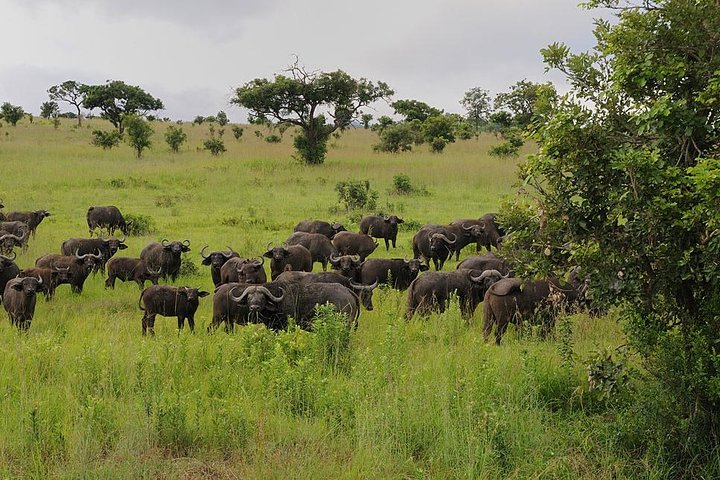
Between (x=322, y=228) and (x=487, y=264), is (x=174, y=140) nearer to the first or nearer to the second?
(x=322, y=228)

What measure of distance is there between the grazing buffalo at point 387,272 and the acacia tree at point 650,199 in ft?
22.0

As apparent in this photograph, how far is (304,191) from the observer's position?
26906 millimetres

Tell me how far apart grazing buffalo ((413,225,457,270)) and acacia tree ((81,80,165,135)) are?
139ft

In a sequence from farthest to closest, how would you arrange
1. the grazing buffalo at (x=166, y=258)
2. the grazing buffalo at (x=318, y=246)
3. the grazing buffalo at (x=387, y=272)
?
the grazing buffalo at (x=318, y=246) → the grazing buffalo at (x=166, y=258) → the grazing buffalo at (x=387, y=272)

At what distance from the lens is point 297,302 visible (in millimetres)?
9312

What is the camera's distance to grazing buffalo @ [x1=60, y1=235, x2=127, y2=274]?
13.9 meters

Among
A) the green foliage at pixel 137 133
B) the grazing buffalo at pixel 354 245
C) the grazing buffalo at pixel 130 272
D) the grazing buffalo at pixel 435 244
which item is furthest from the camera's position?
the green foliage at pixel 137 133

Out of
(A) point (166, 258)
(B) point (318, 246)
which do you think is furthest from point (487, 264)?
(A) point (166, 258)

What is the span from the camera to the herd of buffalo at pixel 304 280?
9.09 metres

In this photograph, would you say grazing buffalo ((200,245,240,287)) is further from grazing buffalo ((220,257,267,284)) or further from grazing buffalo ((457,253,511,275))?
grazing buffalo ((457,253,511,275))

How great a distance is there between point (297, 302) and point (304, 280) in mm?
806

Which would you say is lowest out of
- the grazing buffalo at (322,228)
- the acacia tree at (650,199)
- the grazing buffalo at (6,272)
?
the grazing buffalo at (6,272)

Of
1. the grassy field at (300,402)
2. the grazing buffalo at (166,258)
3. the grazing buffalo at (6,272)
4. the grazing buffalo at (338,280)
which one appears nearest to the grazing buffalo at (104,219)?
the grazing buffalo at (166,258)

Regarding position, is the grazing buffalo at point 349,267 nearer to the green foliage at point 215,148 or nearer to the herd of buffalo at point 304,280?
the herd of buffalo at point 304,280
